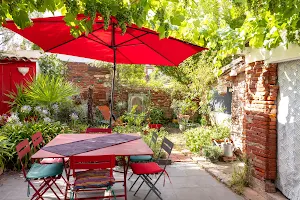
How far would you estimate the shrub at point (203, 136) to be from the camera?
21.3 ft

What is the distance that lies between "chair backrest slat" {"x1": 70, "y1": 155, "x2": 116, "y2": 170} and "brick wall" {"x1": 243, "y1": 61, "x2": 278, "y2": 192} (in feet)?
8.12

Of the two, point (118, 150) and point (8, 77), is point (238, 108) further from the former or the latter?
point (8, 77)

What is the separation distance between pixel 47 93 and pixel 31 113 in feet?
2.18

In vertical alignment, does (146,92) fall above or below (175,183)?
above

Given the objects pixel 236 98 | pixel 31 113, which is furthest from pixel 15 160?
pixel 236 98

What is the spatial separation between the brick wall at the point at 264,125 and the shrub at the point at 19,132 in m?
4.05

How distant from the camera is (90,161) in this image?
2.81 metres

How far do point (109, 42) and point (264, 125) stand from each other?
2.93 meters

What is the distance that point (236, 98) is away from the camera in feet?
21.9

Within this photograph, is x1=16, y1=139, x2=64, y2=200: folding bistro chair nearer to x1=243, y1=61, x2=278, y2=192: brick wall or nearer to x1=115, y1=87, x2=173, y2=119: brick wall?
x1=243, y1=61, x2=278, y2=192: brick wall

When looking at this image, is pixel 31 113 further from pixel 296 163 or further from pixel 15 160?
pixel 296 163

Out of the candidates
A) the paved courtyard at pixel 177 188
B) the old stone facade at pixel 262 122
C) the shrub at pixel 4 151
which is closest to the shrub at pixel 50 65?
the shrub at pixel 4 151

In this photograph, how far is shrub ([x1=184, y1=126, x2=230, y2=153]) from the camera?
21.3 feet

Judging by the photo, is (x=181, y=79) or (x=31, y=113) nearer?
(x=31, y=113)
